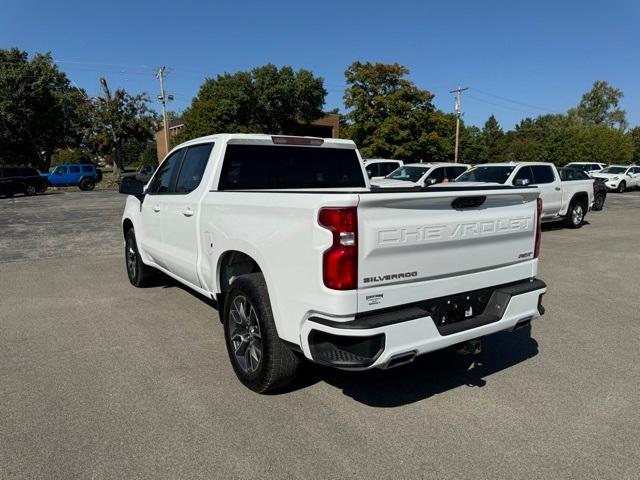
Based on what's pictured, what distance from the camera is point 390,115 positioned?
4359 cm

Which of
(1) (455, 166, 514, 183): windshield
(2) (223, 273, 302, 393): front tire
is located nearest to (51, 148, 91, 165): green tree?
(1) (455, 166, 514, 183): windshield

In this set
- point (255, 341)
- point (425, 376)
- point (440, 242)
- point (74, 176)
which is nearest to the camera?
point (440, 242)

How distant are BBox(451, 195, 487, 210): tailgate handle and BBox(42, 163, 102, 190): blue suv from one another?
36528 mm

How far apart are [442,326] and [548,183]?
36.9ft

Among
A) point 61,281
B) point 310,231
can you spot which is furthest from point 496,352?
point 61,281

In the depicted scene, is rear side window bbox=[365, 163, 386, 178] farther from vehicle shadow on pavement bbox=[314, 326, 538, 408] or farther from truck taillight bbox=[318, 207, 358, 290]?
truck taillight bbox=[318, 207, 358, 290]

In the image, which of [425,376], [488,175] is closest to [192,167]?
[425,376]

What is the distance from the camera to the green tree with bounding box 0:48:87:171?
40.3 meters

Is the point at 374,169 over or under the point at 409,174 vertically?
over

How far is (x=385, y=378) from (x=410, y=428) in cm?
77

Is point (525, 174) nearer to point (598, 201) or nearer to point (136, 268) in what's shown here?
point (598, 201)

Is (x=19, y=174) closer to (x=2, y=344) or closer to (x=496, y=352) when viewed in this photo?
(x=2, y=344)

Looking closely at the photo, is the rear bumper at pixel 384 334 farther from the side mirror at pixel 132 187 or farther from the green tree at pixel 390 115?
the green tree at pixel 390 115

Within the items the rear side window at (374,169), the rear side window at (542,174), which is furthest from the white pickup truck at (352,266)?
the rear side window at (374,169)
